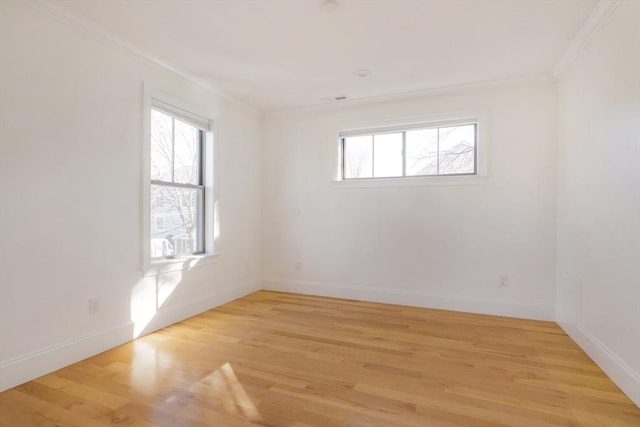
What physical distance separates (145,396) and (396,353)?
1783 millimetres

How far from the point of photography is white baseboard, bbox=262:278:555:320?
11.2ft

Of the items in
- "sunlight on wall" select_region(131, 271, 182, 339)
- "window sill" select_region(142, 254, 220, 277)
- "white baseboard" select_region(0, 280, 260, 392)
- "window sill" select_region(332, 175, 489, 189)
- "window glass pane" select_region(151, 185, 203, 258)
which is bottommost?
"white baseboard" select_region(0, 280, 260, 392)

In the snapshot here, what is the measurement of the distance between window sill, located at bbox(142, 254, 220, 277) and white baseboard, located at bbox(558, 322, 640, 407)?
362 centimetres

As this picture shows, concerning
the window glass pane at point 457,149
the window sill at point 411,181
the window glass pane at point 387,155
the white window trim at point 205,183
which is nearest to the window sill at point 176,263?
the white window trim at point 205,183

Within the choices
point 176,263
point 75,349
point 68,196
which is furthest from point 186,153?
point 75,349

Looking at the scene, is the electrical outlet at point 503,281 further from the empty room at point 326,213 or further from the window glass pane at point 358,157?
the window glass pane at point 358,157

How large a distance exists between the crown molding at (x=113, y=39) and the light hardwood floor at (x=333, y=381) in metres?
2.51

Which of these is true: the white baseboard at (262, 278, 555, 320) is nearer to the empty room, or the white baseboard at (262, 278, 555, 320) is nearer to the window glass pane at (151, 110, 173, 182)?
the empty room

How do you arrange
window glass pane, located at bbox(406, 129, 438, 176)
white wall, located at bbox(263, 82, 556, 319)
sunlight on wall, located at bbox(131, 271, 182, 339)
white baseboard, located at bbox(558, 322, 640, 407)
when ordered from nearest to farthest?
1. white baseboard, located at bbox(558, 322, 640, 407)
2. sunlight on wall, located at bbox(131, 271, 182, 339)
3. white wall, located at bbox(263, 82, 556, 319)
4. window glass pane, located at bbox(406, 129, 438, 176)

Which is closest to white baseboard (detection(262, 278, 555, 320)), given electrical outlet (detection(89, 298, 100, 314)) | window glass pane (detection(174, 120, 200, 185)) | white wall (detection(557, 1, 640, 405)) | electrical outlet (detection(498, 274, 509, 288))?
electrical outlet (detection(498, 274, 509, 288))

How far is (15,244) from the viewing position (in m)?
2.07

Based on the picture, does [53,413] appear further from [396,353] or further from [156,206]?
[396,353]

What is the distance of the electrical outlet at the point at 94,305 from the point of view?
98.4 inches

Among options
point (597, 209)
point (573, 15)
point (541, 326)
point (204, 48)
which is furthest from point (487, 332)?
point (204, 48)
